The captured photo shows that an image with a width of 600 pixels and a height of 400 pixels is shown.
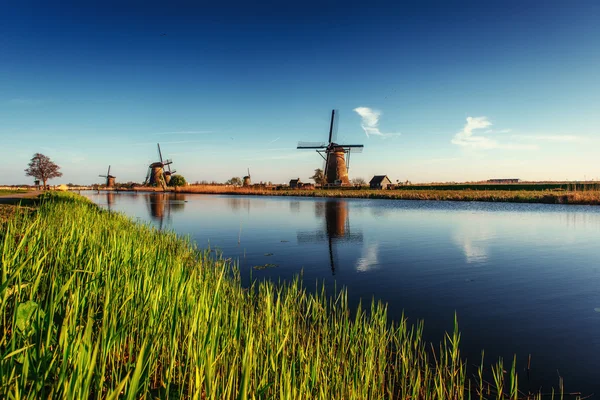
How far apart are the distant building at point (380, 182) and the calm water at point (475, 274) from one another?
54.8 metres

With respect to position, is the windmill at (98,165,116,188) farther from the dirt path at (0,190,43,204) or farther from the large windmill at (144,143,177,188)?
the dirt path at (0,190,43,204)

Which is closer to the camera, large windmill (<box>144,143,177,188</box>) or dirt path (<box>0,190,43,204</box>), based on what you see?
dirt path (<box>0,190,43,204</box>)

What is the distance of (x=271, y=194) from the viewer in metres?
63.4

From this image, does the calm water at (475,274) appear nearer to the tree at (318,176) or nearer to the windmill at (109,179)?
the tree at (318,176)

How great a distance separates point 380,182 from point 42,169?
73.0 meters

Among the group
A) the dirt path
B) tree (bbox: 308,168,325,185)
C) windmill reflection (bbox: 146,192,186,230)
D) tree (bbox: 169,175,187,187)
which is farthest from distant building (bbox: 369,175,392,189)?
the dirt path

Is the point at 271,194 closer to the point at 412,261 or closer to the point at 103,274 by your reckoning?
the point at 412,261

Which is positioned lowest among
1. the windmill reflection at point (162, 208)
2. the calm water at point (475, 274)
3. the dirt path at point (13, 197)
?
the calm water at point (475, 274)

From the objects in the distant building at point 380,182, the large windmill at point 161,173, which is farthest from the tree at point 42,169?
the distant building at point 380,182

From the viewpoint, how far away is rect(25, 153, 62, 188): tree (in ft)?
228

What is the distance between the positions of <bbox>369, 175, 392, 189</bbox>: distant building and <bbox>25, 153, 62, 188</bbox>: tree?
69052 millimetres

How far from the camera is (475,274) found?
381 inches

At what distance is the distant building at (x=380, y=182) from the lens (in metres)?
74.8

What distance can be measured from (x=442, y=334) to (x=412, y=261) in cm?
586
